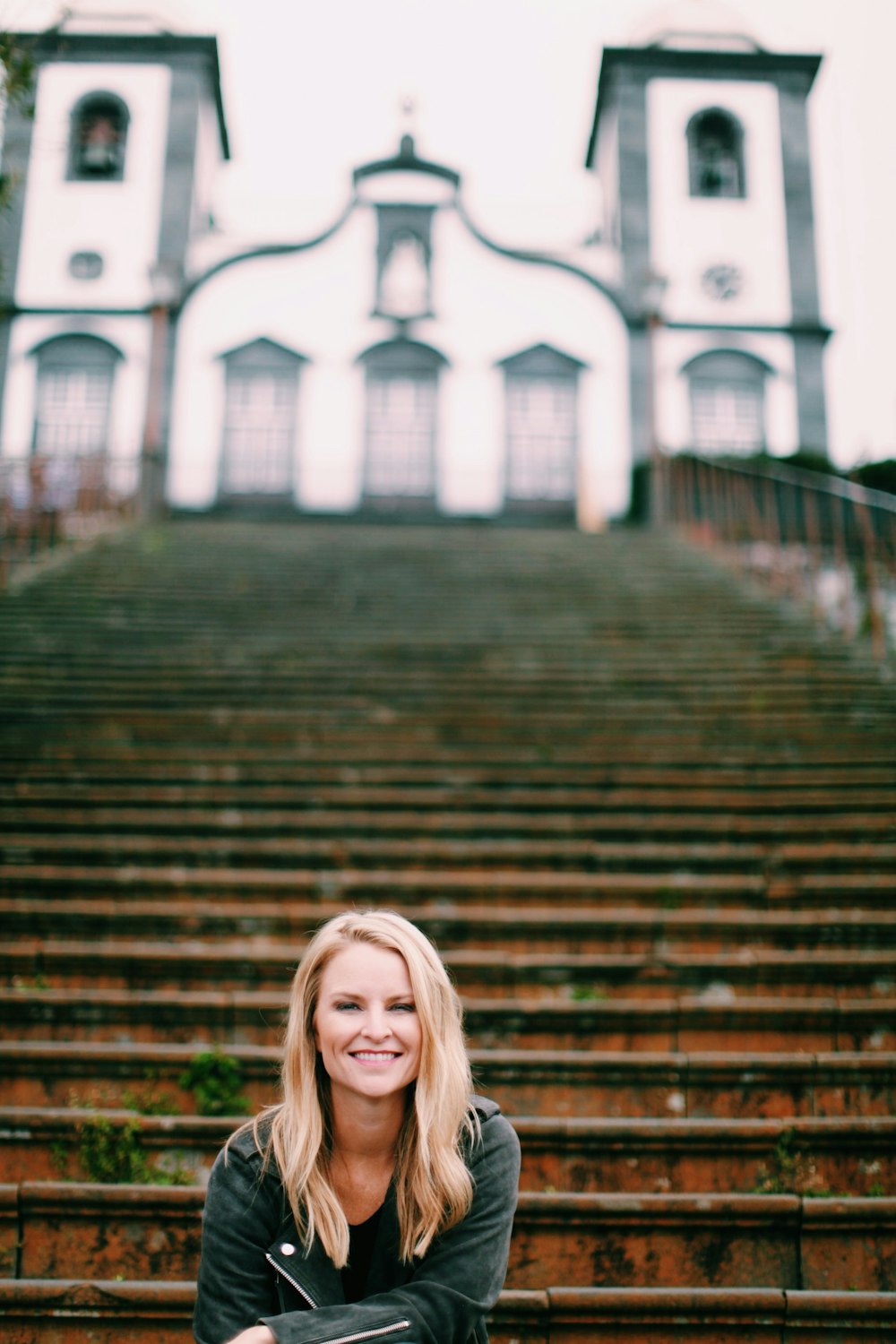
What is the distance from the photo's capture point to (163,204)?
1745 cm

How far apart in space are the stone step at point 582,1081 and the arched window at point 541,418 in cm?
1359

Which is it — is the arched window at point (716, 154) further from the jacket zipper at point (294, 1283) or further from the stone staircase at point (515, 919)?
the jacket zipper at point (294, 1283)

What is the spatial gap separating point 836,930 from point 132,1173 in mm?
2577

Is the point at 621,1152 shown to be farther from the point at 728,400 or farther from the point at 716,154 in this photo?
the point at 716,154

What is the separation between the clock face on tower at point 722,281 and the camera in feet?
56.5

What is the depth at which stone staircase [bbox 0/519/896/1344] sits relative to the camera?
2791mm

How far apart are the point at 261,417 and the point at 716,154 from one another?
28.9 feet

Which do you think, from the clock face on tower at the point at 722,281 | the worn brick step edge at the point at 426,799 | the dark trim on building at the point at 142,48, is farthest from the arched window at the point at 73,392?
the worn brick step edge at the point at 426,799

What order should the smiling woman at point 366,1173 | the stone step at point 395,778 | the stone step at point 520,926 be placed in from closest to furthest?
the smiling woman at point 366,1173 → the stone step at point 520,926 → the stone step at point 395,778

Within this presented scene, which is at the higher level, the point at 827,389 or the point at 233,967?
the point at 827,389

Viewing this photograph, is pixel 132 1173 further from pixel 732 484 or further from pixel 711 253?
pixel 711 253

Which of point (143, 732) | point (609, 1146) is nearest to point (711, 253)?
point (143, 732)

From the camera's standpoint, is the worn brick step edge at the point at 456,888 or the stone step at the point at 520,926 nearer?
the stone step at the point at 520,926

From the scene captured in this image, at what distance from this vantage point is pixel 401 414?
16641 millimetres
